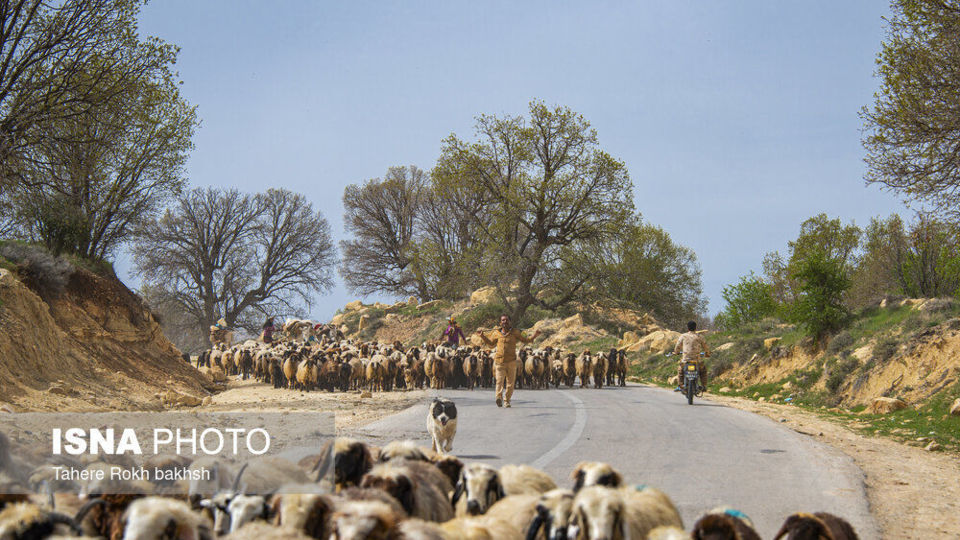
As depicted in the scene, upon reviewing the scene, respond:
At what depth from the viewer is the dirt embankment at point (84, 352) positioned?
43.0 feet

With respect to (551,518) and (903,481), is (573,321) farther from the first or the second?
(551,518)

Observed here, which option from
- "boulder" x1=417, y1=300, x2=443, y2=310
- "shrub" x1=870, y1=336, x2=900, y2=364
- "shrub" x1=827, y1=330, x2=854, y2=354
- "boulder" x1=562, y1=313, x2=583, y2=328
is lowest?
"shrub" x1=870, y1=336, x2=900, y2=364

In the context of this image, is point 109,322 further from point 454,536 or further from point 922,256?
point 922,256

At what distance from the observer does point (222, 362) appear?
30.1m

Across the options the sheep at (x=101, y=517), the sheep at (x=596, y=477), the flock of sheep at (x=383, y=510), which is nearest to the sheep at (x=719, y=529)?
the flock of sheep at (x=383, y=510)

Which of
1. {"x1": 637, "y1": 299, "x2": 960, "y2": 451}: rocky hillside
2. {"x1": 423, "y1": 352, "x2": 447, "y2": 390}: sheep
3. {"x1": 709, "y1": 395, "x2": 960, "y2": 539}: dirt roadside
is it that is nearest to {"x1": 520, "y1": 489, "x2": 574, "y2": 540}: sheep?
{"x1": 709, "y1": 395, "x2": 960, "y2": 539}: dirt roadside

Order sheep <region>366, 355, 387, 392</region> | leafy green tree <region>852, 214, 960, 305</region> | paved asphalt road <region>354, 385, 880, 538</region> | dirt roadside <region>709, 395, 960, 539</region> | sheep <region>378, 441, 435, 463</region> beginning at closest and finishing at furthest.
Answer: sheep <region>378, 441, 435, 463</region>
dirt roadside <region>709, 395, 960, 539</region>
paved asphalt road <region>354, 385, 880, 538</region>
sheep <region>366, 355, 387, 392</region>
leafy green tree <region>852, 214, 960, 305</region>

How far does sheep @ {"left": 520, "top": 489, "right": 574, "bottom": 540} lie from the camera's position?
4258 mm

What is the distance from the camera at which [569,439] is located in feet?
35.4

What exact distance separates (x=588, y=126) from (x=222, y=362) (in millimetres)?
24161

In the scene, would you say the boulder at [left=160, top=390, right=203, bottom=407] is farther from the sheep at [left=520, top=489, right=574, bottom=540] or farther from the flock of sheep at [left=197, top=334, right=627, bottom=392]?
the sheep at [left=520, top=489, right=574, bottom=540]

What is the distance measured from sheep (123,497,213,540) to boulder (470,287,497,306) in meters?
45.0

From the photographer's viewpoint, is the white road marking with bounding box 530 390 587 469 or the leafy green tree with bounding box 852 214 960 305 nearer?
the white road marking with bounding box 530 390 587 469

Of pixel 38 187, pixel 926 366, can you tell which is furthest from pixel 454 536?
pixel 38 187
